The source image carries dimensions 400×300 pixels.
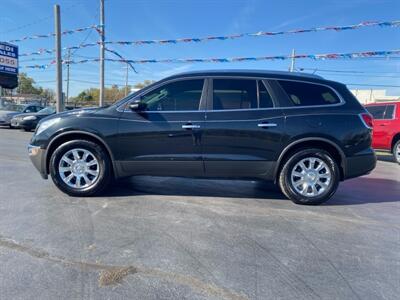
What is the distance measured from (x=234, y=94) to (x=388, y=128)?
709 cm

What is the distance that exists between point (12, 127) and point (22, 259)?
54.5 ft

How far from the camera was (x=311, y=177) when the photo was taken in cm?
432

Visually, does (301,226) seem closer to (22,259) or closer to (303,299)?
(303,299)

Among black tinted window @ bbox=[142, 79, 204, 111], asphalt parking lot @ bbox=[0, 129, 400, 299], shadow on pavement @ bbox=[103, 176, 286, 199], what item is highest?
black tinted window @ bbox=[142, 79, 204, 111]

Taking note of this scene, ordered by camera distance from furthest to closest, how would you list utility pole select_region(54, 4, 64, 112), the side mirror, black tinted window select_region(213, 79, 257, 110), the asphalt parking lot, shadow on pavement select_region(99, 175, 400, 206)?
1. utility pole select_region(54, 4, 64, 112)
2. shadow on pavement select_region(99, 175, 400, 206)
3. black tinted window select_region(213, 79, 257, 110)
4. the side mirror
5. the asphalt parking lot

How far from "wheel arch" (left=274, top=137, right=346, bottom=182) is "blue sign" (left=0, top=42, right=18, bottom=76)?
89.8ft

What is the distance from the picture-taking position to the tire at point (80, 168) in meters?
4.29

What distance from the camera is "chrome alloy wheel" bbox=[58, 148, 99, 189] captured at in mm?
4324

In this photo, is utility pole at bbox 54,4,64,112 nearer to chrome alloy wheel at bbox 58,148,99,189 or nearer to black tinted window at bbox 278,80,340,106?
chrome alloy wheel at bbox 58,148,99,189

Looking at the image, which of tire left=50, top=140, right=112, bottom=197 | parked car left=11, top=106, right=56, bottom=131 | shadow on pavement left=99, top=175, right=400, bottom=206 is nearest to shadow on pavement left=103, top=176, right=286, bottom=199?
shadow on pavement left=99, top=175, right=400, bottom=206

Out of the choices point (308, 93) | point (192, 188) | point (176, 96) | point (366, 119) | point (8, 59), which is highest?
point (8, 59)

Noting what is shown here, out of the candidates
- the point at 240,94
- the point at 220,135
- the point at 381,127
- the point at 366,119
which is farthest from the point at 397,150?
the point at 220,135

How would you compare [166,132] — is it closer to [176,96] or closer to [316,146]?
[176,96]

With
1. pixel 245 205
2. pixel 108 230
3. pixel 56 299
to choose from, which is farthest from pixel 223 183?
pixel 56 299
